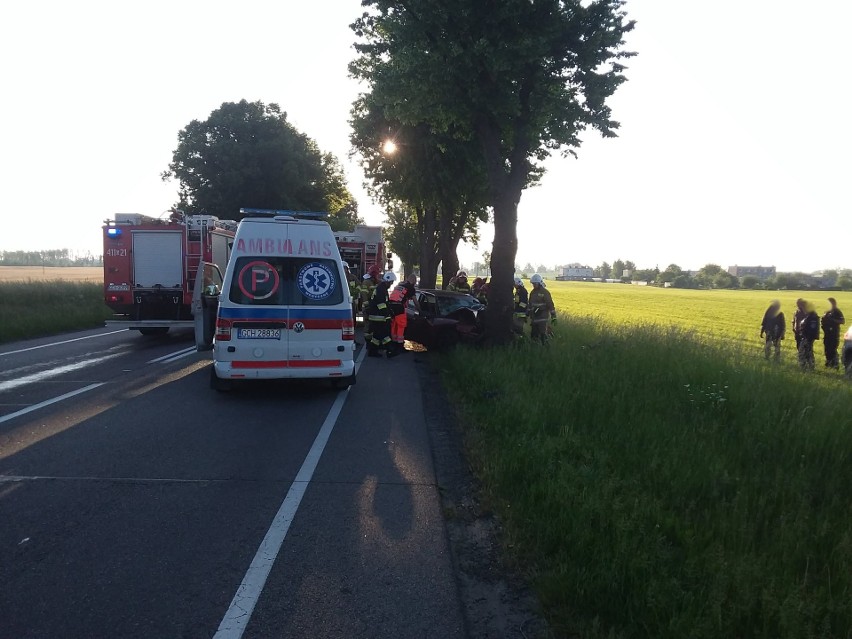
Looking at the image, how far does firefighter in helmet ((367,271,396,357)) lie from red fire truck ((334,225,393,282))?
9455 millimetres

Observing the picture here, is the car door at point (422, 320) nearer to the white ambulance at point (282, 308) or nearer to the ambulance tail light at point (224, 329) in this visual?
the white ambulance at point (282, 308)

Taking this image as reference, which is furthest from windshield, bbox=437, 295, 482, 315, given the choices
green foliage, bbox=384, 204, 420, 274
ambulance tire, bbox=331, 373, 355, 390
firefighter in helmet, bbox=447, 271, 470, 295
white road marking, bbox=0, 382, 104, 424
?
green foliage, bbox=384, 204, 420, 274

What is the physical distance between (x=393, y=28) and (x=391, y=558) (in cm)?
1155

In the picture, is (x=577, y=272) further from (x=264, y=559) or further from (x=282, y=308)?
(x=264, y=559)

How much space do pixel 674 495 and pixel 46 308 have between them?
2333 cm

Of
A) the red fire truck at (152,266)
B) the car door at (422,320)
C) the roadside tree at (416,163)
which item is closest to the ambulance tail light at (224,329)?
the car door at (422,320)

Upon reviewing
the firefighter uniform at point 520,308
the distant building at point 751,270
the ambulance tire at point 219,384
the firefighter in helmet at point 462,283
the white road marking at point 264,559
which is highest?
the distant building at point 751,270

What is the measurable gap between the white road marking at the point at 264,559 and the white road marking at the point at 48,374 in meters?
6.30

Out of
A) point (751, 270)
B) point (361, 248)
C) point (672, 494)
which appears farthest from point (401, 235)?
point (751, 270)

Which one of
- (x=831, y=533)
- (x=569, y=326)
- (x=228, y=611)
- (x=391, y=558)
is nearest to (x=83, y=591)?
(x=228, y=611)

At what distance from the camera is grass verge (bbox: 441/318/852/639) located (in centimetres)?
334

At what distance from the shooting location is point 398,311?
44.3 feet

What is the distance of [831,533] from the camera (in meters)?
4.20

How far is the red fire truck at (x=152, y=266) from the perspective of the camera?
1491cm
